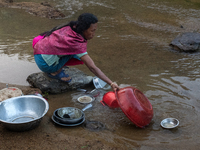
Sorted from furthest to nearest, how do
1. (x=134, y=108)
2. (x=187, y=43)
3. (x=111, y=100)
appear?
(x=187, y=43), (x=111, y=100), (x=134, y=108)

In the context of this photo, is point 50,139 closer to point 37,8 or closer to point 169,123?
point 169,123

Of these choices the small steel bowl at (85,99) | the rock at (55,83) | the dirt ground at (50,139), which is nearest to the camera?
the dirt ground at (50,139)

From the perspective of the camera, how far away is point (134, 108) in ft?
8.97

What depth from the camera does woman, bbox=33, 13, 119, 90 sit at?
3.02 metres

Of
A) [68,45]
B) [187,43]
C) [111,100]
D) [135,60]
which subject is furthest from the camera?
[187,43]

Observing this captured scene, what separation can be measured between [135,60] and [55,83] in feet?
7.35

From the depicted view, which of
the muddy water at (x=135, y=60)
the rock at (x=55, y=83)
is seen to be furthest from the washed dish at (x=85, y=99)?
the rock at (x=55, y=83)

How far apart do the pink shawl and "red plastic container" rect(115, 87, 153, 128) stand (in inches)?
36.1

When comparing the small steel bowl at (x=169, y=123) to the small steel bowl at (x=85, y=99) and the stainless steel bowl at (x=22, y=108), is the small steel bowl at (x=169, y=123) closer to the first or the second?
the small steel bowl at (x=85, y=99)

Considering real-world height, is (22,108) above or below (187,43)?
below

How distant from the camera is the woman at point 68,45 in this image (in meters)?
3.02

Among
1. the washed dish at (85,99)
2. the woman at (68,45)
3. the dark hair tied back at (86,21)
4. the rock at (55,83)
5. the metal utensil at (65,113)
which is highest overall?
the dark hair tied back at (86,21)

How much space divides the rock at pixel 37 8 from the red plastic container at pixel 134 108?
685 cm

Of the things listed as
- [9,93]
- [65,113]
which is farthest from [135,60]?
[9,93]
